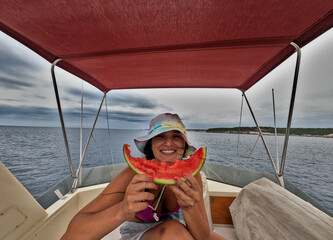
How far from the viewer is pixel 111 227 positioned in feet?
2.81

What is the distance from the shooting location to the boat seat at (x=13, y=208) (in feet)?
3.66

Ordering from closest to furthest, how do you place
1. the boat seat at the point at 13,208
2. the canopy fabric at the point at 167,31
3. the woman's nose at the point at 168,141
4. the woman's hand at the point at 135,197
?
the woman's hand at the point at 135,197, the canopy fabric at the point at 167,31, the boat seat at the point at 13,208, the woman's nose at the point at 168,141

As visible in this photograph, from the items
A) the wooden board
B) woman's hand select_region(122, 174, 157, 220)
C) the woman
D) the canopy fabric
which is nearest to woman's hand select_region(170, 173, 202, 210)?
the woman

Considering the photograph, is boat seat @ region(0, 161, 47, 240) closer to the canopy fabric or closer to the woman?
the woman

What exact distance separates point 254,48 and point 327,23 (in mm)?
477

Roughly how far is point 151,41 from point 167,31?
0.21 meters

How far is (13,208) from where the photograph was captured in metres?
1.19

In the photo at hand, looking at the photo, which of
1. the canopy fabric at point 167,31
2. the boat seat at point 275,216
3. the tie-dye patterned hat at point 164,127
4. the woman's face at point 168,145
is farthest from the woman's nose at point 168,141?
the boat seat at point 275,216

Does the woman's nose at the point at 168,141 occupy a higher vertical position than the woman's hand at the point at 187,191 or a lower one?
higher

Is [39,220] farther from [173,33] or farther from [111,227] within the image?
[173,33]

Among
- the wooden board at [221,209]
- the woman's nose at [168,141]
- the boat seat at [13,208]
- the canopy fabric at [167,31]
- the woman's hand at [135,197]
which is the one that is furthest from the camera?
the wooden board at [221,209]

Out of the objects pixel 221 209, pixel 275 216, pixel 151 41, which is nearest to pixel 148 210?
pixel 275 216

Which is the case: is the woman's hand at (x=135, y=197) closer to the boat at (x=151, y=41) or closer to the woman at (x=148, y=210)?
the woman at (x=148, y=210)

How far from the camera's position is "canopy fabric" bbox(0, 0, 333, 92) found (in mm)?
954
